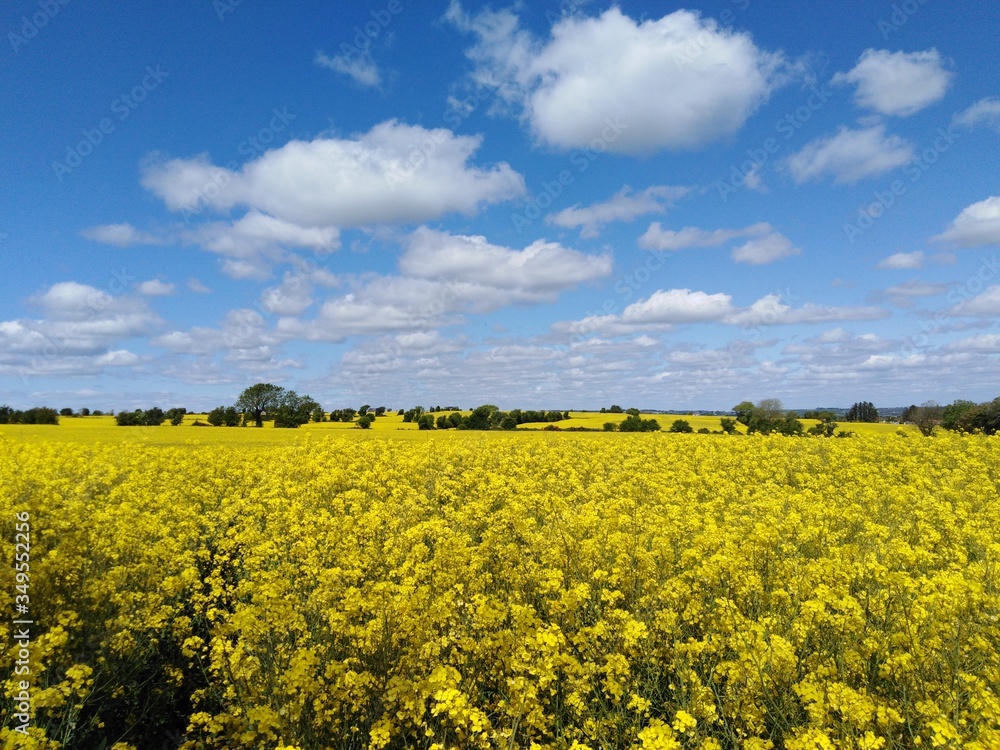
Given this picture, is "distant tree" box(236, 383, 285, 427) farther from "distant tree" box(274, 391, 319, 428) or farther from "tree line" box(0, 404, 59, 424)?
"tree line" box(0, 404, 59, 424)

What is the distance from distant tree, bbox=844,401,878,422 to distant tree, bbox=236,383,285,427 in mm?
55278

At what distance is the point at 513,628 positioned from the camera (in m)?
4.74

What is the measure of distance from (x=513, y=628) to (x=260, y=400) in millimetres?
46837

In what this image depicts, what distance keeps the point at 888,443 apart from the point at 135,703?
19608mm

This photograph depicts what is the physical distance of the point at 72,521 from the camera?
23.7ft

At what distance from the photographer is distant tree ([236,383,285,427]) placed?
44.7 metres

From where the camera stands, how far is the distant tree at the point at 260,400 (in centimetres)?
4470

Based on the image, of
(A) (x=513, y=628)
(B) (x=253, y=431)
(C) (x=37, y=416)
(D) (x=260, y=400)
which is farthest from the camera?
(D) (x=260, y=400)

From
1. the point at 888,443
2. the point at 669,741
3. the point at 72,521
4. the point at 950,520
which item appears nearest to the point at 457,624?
the point at 669,741

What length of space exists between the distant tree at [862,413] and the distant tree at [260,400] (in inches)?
2176

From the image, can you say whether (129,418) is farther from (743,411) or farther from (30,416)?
(743,411)

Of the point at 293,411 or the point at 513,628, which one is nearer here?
the point at 513,628

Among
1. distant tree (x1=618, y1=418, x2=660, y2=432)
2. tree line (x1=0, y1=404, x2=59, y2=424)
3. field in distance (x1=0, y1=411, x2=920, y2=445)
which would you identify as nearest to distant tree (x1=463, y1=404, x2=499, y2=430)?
field in distance (x1=0, y1=411, x2=920, y2=445)

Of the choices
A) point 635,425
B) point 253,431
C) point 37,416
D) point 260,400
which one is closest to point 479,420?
point 635,425
